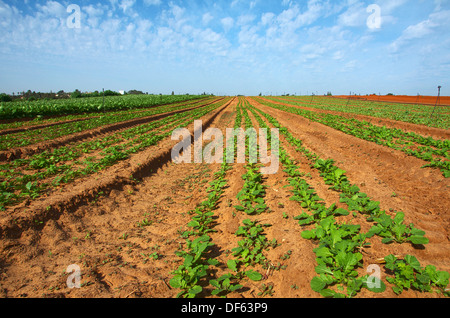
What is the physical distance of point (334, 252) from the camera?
2.74 meters

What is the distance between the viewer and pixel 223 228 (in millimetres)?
3977

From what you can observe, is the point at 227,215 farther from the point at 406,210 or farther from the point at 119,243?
the point at 406,210

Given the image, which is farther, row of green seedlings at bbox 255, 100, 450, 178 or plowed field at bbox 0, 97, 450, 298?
row of green seedlings at bbox 255, 100, 450, 178

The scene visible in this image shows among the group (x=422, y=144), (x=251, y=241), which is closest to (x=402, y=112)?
(x=422, y=144)

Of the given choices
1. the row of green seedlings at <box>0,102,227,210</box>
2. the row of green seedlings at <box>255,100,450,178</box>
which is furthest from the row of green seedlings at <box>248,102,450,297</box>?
the row of green seedlings at <box>0,102,227,210</box>

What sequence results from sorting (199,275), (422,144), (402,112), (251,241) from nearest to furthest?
(199,275)
(251,241)
(422,144)
(402,112)

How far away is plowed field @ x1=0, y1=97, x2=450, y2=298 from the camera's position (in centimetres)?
258

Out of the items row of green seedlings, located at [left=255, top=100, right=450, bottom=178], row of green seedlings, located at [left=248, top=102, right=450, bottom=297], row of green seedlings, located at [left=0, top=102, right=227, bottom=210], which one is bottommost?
row of green seedlings, located at [left=248, top=102, right=450, bottom=297]

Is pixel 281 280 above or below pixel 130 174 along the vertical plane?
below

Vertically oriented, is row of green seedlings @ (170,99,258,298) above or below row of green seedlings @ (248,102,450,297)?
below

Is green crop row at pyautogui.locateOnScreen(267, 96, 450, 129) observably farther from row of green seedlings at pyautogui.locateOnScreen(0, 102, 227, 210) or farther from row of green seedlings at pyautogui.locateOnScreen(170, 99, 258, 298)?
row of green seedlings at pyautogui.locateOnScreen(0, 102, 227, 210)

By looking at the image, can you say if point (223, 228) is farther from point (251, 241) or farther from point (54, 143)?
point (54, 143)
